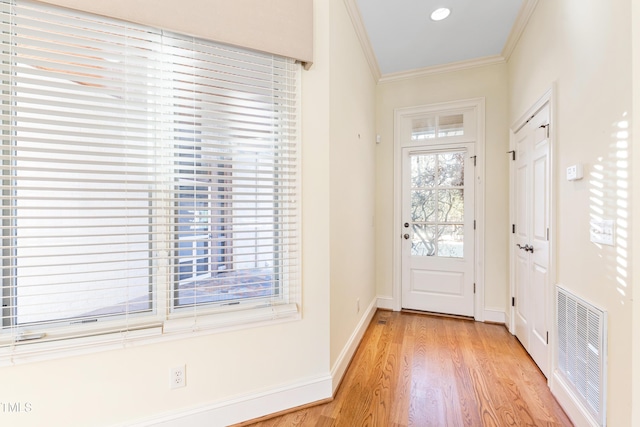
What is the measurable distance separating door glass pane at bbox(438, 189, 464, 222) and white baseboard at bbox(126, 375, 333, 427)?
2265 mm

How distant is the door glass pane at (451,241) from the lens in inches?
123

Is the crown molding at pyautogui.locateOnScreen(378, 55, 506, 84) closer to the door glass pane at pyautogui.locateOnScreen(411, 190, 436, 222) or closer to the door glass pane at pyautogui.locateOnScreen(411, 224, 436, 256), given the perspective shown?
the door glass pane at pyautogui.locateOnScreen(411, 190, 436, 222)

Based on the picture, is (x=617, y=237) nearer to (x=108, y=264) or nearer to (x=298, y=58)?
(x=298, y=58)

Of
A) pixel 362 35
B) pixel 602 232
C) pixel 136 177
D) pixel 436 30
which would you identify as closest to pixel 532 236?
pixel 602 232

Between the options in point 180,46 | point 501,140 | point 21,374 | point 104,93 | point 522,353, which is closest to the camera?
point 21,374

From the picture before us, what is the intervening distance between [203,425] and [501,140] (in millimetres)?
3599

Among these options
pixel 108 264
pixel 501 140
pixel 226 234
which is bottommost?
pixel 108 264

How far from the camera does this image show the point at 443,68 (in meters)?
3.13

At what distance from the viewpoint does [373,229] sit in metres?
3.24

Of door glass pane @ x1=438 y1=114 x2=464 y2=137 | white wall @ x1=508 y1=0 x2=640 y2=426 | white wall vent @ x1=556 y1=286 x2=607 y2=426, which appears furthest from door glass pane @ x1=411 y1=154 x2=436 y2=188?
white wall vent @ x1=556 y1=286 x2=607 y2=426

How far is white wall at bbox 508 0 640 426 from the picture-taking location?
3.92ft

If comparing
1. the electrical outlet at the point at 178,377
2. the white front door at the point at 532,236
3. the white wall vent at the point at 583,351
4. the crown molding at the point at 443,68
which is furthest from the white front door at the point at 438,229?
the electrical outlet at the point at 178,377

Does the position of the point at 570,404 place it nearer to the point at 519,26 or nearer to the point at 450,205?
the point at 450,205

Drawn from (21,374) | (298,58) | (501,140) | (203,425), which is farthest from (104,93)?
(501,140)
